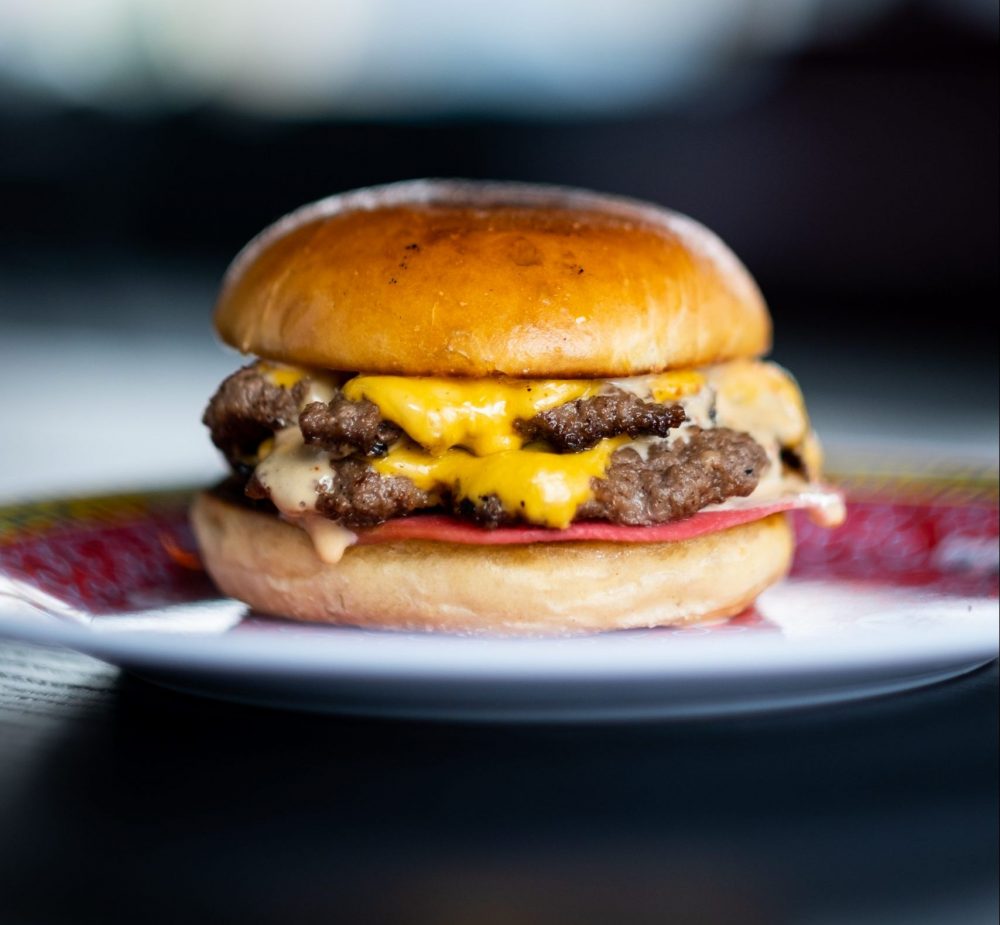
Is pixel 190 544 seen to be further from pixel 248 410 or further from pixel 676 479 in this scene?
pixel 676 479

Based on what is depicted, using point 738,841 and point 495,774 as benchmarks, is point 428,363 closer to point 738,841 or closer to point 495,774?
point 495,774

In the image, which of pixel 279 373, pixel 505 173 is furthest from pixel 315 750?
pixel 505 173

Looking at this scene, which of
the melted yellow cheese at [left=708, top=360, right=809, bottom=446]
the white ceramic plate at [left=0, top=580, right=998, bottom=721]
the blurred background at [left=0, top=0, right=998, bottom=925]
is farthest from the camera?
the melted yellow cheese at [left=708, top=360, right=809, bottom=446]

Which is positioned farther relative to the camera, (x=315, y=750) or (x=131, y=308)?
(x=131, y=308)

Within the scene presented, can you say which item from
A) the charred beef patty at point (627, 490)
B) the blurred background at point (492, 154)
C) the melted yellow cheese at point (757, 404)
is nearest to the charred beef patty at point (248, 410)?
the charred beef patty at point (627, 490)

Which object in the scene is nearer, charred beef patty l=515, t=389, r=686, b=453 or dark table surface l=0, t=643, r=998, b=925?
dark table surface l=0, t=643, r=998, b=925

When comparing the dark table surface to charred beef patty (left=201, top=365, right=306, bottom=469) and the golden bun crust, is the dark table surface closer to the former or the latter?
the golden bun crust

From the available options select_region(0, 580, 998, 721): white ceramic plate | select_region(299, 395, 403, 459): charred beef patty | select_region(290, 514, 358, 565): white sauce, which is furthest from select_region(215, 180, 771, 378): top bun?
select_region(0, 580, 998, 721): white ceramic plate
